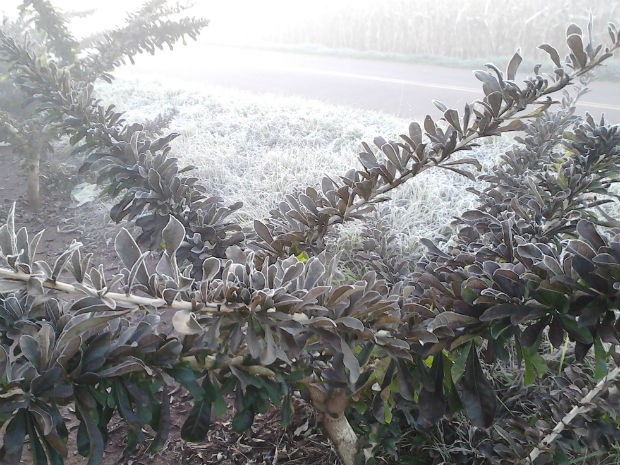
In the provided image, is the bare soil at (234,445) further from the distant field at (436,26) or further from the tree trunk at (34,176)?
the distant field at (436,26)

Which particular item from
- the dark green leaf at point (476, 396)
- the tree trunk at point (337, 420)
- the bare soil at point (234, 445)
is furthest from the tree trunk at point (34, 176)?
the dark green leaf at point (476, 396)

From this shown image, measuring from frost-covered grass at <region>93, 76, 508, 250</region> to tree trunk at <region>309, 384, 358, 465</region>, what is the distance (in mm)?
1563

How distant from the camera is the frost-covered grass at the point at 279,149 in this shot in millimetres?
3758

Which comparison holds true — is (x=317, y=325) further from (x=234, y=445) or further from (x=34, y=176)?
(x=34, y=176)

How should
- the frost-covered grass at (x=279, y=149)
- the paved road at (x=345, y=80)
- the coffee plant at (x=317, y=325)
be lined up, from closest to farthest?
the coffee plant at (x=317, y=325)
the frost-covered grass at (x=279, y=149)
the paved road at (x=345, y=80)

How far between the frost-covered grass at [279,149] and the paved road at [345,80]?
1.30 m

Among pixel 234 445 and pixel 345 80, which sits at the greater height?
pixel 345 80

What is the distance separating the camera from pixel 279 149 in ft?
16.1

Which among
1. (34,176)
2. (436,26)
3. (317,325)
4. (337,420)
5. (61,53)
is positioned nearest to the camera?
(317,325)

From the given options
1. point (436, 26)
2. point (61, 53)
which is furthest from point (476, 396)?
point (436, 26)

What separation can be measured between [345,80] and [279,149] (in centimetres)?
488

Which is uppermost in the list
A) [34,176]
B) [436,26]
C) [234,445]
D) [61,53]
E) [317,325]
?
[436,26]

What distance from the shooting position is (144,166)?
1835mm

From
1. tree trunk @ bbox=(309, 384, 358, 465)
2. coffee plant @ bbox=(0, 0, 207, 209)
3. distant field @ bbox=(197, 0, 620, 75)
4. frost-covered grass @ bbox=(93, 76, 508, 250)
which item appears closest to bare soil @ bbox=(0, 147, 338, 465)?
tree trunk @ bbox=(309, 384, 358, 465)
